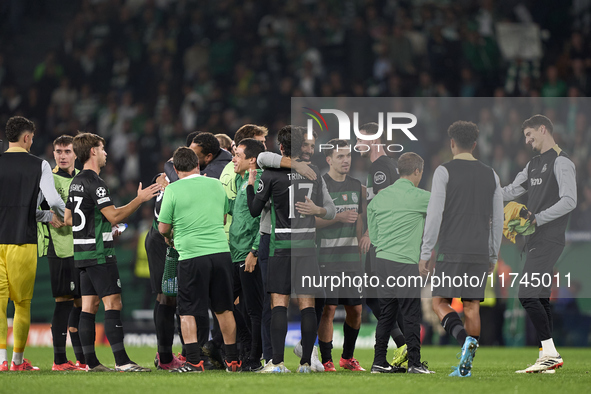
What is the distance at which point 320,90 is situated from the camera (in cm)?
1789

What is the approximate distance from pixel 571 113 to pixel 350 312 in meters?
3.61

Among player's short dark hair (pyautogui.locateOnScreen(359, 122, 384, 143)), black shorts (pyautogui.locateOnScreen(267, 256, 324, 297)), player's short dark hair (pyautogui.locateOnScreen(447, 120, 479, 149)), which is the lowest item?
black shorts (pyautogui.locateOnScreen(267, 256, 324, 297))

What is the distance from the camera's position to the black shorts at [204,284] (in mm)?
7656

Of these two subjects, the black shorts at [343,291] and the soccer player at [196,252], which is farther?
the black shorts at [343,291]

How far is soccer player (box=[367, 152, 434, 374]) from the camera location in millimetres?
7879

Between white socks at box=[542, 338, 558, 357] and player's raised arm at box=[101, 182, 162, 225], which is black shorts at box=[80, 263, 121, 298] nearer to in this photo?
player's raised arm at box=[101, 182, 162, 225]

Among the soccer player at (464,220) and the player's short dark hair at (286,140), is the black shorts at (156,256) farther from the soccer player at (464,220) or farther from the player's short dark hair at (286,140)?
the soccer player at (464,220)

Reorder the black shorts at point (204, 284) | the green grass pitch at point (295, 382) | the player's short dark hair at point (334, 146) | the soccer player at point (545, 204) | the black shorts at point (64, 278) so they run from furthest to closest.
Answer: the black shorts at point (64, 278) → the player's short dark hair at point (334, 146) → the soccer player at point (545, 204) → the black shorts at point (204, 284) → the green grass pitch at point (295, 382)

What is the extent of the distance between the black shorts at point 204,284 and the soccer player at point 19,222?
1.73 meters

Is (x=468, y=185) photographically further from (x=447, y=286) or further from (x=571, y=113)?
(x=571, y=113)

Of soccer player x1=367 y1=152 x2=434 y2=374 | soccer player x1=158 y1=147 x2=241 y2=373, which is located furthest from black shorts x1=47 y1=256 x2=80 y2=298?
soccer player x1=367 y1=152 x2=434 y2=374

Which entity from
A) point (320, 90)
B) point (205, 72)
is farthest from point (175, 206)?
point (205, 72)

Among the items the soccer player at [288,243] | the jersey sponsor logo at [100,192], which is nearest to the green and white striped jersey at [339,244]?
the soccer player at [288,243]

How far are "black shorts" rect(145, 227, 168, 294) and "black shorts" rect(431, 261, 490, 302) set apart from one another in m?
2.90
